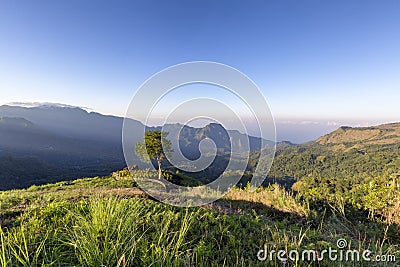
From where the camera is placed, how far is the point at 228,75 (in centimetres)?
446

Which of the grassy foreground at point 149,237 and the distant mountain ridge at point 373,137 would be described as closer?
the grassy foreground at point 149,237

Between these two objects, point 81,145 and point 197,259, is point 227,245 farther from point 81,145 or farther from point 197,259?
point 81,145

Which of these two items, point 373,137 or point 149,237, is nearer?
point 149,237

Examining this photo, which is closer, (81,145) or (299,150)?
(299,150)

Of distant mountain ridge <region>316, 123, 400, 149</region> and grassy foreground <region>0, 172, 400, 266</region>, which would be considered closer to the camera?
grassy foreground <region>0, 172, 400, 266</region>

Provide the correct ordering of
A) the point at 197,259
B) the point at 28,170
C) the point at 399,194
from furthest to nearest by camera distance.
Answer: the point at 28,170 → the point at 399,194 → the point at 197,259

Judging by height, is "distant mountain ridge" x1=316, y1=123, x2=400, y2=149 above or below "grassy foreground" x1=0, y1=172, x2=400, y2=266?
above

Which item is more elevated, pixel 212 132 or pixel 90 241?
pixel 212 132

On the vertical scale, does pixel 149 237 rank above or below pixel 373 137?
below

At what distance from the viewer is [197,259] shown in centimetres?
245

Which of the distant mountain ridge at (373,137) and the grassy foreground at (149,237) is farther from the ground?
the distant mountain ridge at (373,137)

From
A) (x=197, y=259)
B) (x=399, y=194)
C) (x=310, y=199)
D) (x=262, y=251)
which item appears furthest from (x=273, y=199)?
(x=197, y=259)

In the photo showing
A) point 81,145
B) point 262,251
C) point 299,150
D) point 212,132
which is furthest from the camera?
point 81,145

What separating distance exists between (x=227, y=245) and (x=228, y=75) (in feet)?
10.8
